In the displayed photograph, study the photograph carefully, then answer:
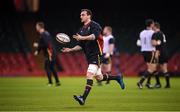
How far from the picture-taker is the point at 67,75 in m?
33.7

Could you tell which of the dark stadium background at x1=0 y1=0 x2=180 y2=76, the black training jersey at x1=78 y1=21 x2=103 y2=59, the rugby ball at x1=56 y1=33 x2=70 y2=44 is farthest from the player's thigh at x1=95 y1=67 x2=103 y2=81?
the dark stadium background at x1=0 y1=0 x2=180 y2=76

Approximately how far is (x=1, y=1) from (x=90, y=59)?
22.9m

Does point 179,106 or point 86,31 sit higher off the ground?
point 86,31

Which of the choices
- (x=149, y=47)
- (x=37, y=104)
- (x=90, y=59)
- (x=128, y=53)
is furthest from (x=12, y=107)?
(x=128, y=53)

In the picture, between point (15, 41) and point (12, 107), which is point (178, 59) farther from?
point (12, 107)

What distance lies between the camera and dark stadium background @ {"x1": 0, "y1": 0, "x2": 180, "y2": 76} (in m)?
34.6

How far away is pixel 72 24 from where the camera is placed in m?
37.2

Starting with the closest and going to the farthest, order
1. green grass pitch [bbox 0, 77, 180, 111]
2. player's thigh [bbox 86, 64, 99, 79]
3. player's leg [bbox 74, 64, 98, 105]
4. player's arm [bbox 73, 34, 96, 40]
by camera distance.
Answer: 1. green grass pitch [bbox 0, 77, 180, 111]
2. player's arm [bbox 73, 34, 96, 40]
3. player's leg [bbox 74, 64, 98, 105]
4. player's thigh [bbox 86, 64, 99, 79]

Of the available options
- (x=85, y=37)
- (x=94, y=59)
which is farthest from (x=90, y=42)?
(x=85, y=37)

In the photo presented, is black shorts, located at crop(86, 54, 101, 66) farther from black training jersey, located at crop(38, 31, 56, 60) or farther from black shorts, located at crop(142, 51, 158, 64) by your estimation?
black training jersey, located at crop(38, 31, 56, 60)

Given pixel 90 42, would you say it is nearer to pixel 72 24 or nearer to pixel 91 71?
pixel 91 71

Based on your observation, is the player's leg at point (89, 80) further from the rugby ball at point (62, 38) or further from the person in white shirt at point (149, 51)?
the person in white shirt at point (149, 51)

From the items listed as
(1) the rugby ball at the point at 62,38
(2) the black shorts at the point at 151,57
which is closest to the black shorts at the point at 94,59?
(1) the rugby ball at the point at 62,38

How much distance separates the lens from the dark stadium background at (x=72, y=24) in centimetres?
3459
